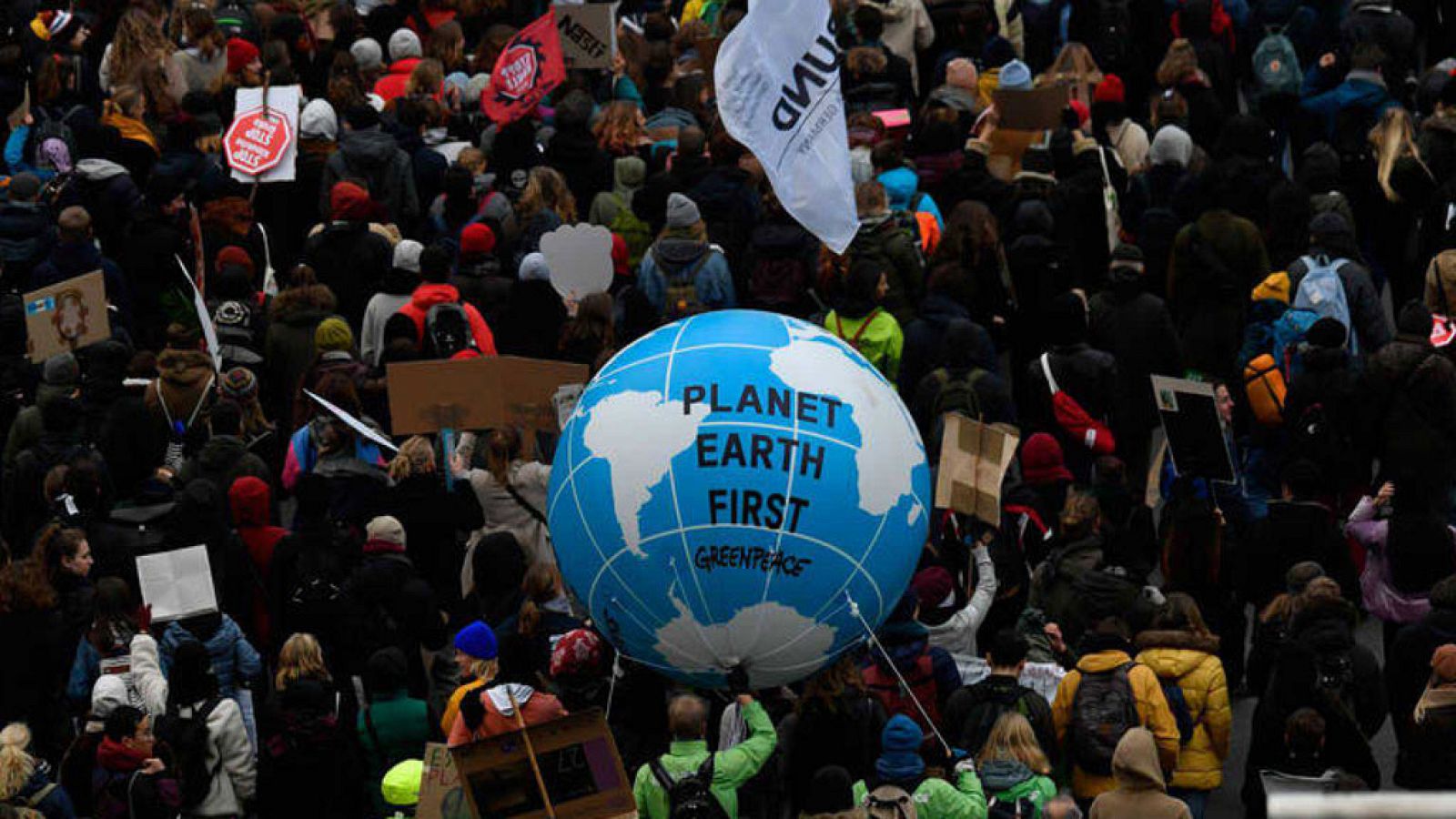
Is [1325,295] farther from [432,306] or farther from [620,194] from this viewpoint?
[432,306]

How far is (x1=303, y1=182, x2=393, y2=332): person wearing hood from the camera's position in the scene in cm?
1888

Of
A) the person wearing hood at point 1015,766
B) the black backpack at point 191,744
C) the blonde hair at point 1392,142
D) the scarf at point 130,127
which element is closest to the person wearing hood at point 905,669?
the person wearing hood at point 1015,766

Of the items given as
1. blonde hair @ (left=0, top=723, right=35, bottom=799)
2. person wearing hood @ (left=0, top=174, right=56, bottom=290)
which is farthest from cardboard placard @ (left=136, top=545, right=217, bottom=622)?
person wearing hood @ (left=0, top=174, right=56, bottom=290)

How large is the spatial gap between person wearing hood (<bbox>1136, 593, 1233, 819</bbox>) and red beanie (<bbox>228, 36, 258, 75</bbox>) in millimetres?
9761

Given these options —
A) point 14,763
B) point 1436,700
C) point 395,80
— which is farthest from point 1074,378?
point 395,80

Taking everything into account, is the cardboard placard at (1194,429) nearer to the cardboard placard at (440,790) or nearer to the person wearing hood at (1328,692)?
the person wearing hood at (1328,692)

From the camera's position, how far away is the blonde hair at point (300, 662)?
13727 millimetres

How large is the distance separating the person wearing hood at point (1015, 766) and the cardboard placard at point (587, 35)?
9291mm

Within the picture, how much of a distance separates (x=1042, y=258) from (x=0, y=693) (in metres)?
6.93

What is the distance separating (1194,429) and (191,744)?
17.7ft

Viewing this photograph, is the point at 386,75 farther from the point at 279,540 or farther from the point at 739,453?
the point at 739,453

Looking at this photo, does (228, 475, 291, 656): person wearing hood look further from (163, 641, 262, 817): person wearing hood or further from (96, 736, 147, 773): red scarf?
(96, 736, 147, 773): red scarf

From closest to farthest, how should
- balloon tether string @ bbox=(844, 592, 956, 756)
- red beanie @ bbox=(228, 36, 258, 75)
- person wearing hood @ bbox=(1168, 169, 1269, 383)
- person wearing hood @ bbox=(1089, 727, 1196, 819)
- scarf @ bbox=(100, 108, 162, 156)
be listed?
person wearing hood @ bbox=(1089, 727, 1196, 819) → balloon tether string @ bbox=(844, 592, 956, 756) → person wearing hood @ bbox=(1168, 169, 1269, 383) → scarf @ bbox=(100, 108, 162, 156) → red beanie @ bbox=(228, 36, 258, 75)

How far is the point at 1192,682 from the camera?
1355cm
